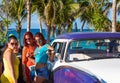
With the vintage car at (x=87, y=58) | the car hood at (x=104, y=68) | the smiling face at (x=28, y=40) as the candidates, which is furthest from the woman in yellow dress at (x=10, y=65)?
the smiling face at (x=28, y=40)

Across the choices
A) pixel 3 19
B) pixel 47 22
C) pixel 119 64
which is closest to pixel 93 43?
pixel 119 64

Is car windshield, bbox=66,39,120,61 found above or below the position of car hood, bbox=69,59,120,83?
above

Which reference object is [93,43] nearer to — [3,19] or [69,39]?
[69,39]

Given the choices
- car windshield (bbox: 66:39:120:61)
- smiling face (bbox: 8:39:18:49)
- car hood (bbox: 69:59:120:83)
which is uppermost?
smiling face (bbox: 8:39:18:49)

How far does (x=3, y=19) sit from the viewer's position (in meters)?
45.3

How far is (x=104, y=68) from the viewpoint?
689 cm

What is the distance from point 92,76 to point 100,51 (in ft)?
5.71

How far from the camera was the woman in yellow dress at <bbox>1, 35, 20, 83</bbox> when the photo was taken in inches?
241

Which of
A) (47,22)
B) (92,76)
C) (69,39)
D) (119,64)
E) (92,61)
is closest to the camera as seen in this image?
(92,76)

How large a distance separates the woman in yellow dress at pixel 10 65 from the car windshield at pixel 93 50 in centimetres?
177

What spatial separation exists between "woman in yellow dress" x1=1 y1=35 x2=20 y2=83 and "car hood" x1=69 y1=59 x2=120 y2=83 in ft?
4.28

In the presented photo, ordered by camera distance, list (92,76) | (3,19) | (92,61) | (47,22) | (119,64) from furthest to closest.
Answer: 1. (3,19)
2. (47,22)
3. (92,61)
4. (119,64)
5. (92,76)

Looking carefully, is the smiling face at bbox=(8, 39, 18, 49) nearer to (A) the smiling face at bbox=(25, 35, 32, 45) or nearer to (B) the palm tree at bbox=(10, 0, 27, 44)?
(A) the smiling face at bbox=(25, 35, 32, 45)

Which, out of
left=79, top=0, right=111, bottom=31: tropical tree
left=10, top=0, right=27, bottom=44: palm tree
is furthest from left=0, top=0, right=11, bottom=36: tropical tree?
left=79, top=0, right=111, bottom=31: tropical tree
